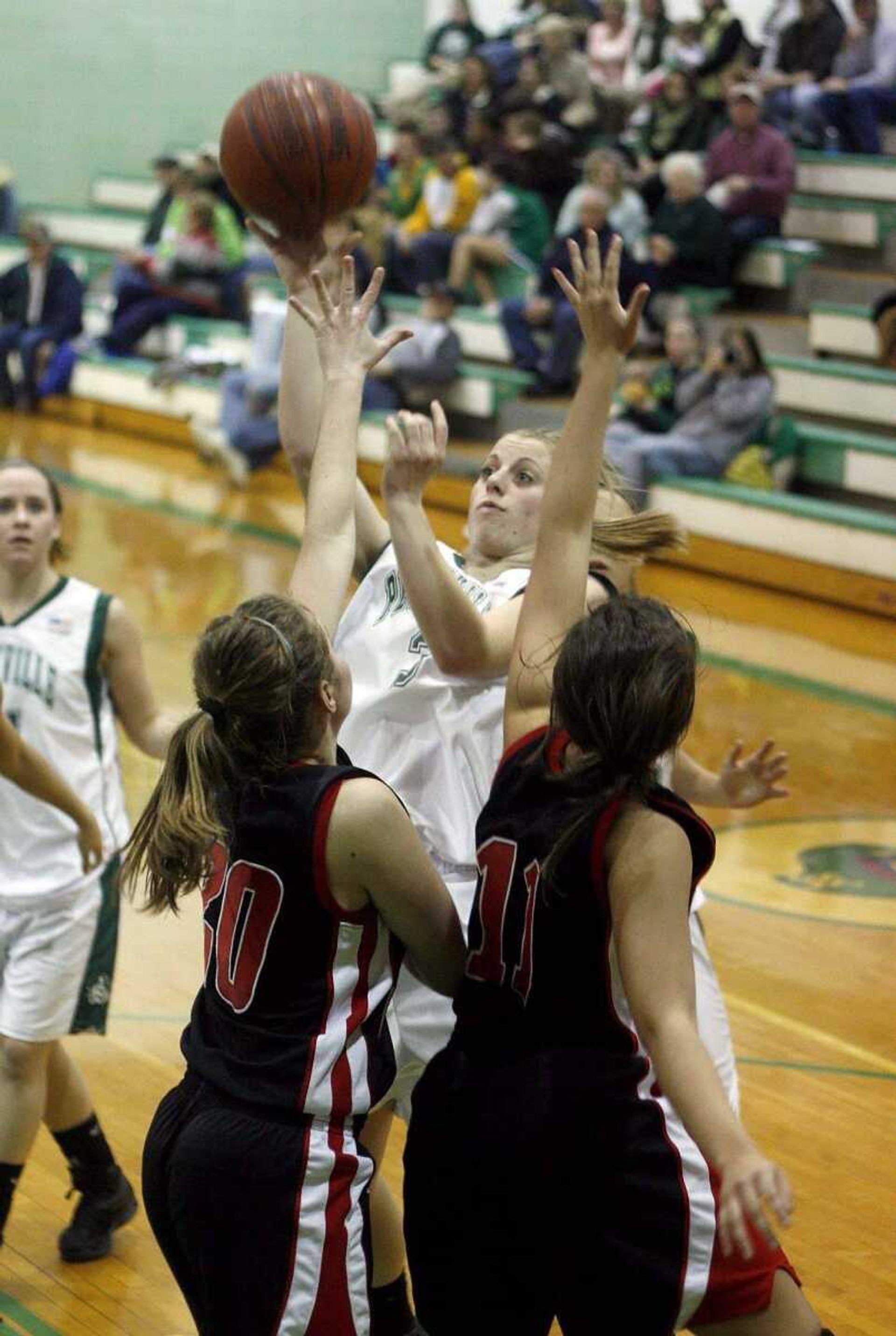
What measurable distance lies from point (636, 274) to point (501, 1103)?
1034 cm

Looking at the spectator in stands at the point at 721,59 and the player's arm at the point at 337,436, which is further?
the spectator in stands at the point at 721,59

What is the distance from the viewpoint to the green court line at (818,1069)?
16.0 feet

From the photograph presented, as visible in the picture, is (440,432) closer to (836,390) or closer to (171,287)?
(836,390)

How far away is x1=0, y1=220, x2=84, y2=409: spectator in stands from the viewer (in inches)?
626

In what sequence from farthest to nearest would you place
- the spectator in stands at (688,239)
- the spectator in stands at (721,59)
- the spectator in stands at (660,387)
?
the spectator in stands at (721,59), the spectator in stands at (688,239), the spectator in stands at (660,387)

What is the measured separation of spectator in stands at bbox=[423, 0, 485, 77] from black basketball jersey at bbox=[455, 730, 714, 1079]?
15.5 meters

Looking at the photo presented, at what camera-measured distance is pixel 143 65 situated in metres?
19.5

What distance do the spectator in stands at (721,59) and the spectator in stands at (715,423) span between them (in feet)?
12.2

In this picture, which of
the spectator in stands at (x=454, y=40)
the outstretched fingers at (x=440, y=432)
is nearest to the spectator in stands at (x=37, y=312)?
the spectator in stands at (x=454, y=40)

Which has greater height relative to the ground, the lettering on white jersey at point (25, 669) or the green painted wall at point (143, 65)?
the lettering on white jersey at point (25, 669)

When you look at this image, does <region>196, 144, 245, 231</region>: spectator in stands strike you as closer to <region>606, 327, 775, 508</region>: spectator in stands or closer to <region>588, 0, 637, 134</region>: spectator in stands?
<region>588, 0, 637, 134</region>: spectator in stands

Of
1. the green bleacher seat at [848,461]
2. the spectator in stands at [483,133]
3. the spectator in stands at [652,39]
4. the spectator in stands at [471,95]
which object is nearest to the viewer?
the green bleacher seat at [848,461]

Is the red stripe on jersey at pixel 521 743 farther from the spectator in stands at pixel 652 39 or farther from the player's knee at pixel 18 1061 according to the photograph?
the spectator in stands at pixel 652 39

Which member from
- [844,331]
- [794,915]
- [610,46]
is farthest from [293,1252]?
[610,46]
